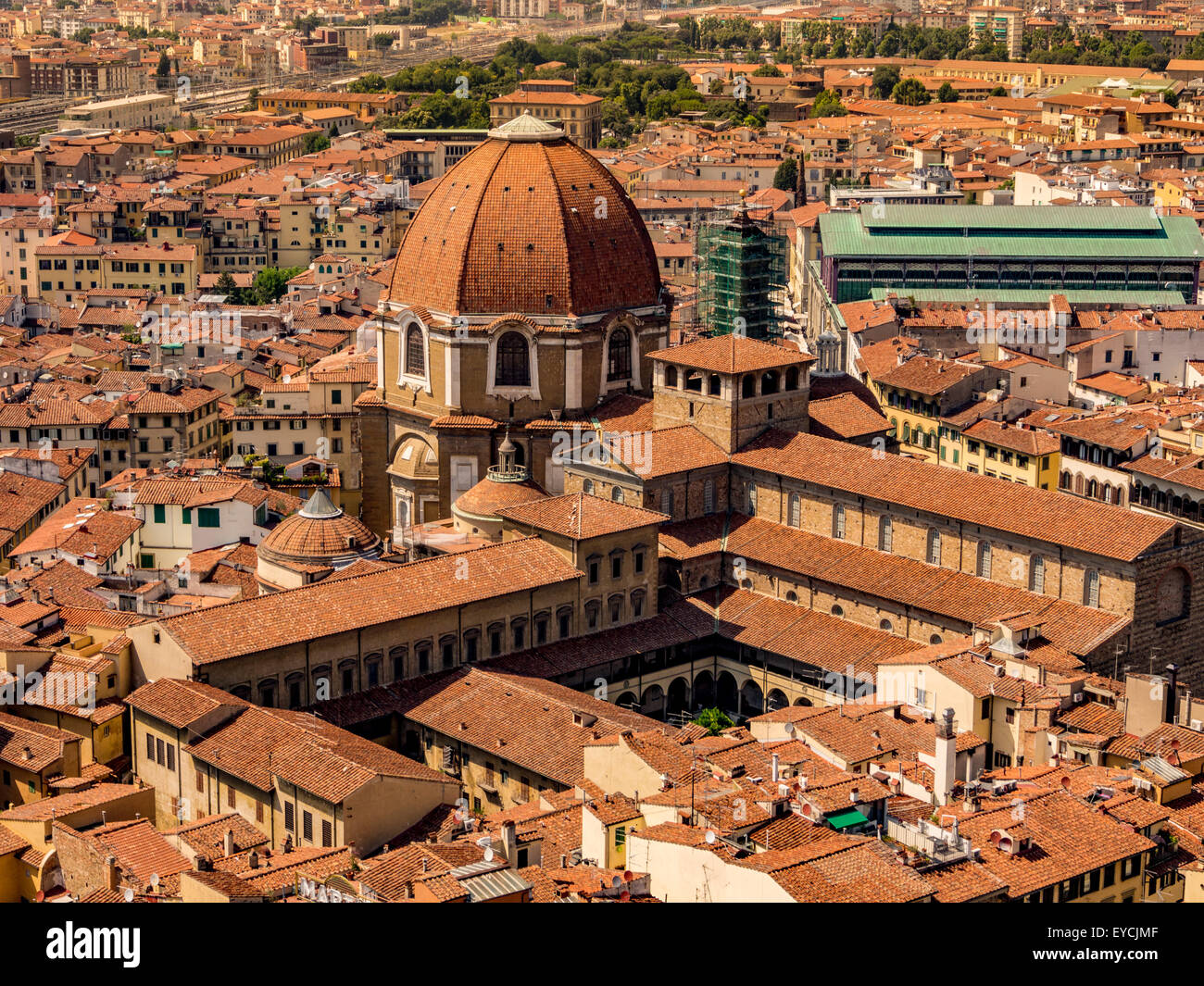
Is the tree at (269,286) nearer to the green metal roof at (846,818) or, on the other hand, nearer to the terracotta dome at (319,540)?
the terracotta dome at (319,540)

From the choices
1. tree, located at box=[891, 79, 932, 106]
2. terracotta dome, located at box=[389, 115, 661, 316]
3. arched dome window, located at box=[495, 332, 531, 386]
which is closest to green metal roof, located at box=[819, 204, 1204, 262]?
terracotta dome, located at box=[389, 115, 661, 316]

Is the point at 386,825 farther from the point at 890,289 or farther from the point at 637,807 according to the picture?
the point at 890,289

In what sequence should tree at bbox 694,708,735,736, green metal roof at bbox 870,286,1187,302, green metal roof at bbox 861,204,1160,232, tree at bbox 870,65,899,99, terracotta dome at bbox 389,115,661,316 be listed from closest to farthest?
tree at bbox 694,708,735,736 < terracotta dome at bbox 389,115,661,316 < green metal roof at bbox 870,286,1187,302 < green metal roof at bbox 861,204,1160,232 < tree at bbox 870,65,899,99

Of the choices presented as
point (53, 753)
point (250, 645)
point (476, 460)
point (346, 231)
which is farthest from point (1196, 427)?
point (346, 231)

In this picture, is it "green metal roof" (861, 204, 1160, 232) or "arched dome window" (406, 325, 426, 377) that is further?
"green metal roof" (861, 204, 1160, 232)

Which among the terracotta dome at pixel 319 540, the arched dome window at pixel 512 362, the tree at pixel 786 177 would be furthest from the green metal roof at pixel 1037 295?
the tree at pixel 786 177

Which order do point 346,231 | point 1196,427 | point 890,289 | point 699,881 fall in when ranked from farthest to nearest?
point 346,231 → point 890,289 → point 1196,427 → point 699,881

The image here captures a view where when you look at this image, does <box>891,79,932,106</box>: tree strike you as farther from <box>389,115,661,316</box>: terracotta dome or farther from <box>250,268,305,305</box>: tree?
<box>389,115,661,316</box>: terracotta dome
